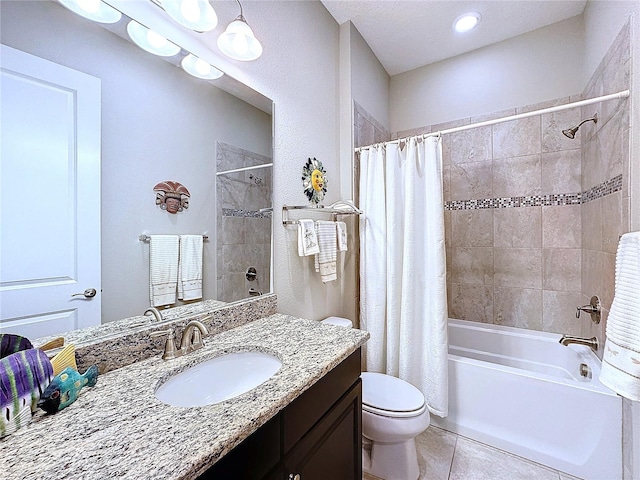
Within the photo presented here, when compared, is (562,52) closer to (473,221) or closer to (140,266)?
(473,221)

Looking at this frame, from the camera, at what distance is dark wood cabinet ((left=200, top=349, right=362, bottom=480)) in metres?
0.61

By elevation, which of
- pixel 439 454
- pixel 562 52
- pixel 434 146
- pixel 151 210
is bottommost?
pixel 439 454

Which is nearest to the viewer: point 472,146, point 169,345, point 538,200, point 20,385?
point 20,385

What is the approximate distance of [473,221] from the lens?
8.02 ft

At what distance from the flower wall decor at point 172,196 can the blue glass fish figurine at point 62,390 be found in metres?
0.57

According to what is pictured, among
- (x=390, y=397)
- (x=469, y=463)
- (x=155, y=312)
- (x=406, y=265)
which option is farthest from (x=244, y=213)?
(x=469, y=463)

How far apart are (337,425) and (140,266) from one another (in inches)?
34.6

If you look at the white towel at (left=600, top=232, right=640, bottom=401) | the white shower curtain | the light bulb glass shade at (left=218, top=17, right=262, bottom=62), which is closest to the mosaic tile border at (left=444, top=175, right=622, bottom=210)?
the white towel at (left=600, top=232, right=640, bottom=401)

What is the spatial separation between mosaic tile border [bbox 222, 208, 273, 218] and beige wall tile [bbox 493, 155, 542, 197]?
200cm

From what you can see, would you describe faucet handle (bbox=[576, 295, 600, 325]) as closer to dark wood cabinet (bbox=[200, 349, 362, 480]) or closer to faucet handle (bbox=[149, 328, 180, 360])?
dark wood cabinet (bbox=[200, 349, 362, 480])

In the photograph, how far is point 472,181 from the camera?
244cm

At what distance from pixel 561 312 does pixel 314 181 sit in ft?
6.96

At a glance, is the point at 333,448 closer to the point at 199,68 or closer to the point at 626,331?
the point at 626,331

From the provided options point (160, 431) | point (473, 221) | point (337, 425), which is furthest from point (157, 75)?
point (473, 221)
